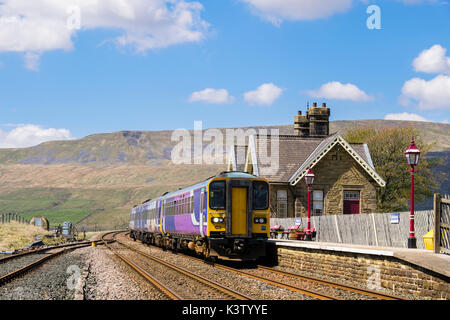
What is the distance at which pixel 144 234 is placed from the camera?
140 feet

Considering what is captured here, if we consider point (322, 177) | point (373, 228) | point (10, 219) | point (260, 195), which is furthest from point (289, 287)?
point (10, 219)

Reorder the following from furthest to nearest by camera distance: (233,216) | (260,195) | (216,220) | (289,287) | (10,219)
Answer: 1. (10,219)
2. (260,195)
3. (233,216)
4. (216,220)
5. (289,287)

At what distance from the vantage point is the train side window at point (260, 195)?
67.6 feet

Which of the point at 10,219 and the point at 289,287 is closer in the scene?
the point at 289,287

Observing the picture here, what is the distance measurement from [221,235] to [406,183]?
134ft

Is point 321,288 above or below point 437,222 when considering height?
below

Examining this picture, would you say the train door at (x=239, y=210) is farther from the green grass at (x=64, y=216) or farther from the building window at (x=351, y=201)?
the green grass at (x=64, y=216)

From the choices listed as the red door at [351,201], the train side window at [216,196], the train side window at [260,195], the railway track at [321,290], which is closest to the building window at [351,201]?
the red door at [351,201]

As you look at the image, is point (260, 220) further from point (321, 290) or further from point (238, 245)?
point (321, 290)

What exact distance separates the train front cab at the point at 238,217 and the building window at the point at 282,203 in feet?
51.6

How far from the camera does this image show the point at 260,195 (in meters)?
20.7

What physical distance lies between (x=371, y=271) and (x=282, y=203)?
2152 centimetres

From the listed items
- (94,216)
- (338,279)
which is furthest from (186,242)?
(94,216)
